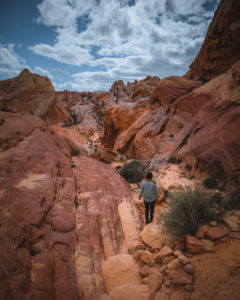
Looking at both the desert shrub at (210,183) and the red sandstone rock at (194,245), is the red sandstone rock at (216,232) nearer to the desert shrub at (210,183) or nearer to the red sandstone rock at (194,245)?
the red sandstone rock at (194,245)

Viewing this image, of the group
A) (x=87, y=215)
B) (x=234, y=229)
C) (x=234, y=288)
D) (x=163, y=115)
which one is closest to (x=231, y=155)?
(x=234, y=229)

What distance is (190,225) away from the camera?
2.76 meters

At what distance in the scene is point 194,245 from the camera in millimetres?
2432

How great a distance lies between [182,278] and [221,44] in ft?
65.8

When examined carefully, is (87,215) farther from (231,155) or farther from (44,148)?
(231,155)

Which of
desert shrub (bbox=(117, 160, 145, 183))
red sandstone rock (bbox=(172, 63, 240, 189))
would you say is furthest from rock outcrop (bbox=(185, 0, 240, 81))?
desert shrub (bbox=(117, 160, 145, 183))

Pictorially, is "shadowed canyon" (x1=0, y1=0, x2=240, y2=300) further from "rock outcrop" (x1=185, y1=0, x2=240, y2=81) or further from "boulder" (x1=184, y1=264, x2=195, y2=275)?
"rock outcrop" (x1=185, y1=0, x2=240, y2=81)

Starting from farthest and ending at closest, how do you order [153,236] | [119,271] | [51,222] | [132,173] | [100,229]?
[132,173]
[100,229]
[153,236]
[51,222]
[119,271]

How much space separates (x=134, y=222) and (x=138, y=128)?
41.5 feet

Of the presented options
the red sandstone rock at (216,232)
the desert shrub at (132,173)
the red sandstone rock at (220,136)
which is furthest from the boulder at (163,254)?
the desert shrub at (132,173)

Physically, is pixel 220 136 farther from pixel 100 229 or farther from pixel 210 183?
pixel 100 229

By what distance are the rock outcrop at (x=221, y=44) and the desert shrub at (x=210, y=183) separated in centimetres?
1332

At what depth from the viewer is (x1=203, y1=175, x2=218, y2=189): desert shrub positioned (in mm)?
6359

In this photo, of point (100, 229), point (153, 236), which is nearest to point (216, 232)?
point (153, 236)
